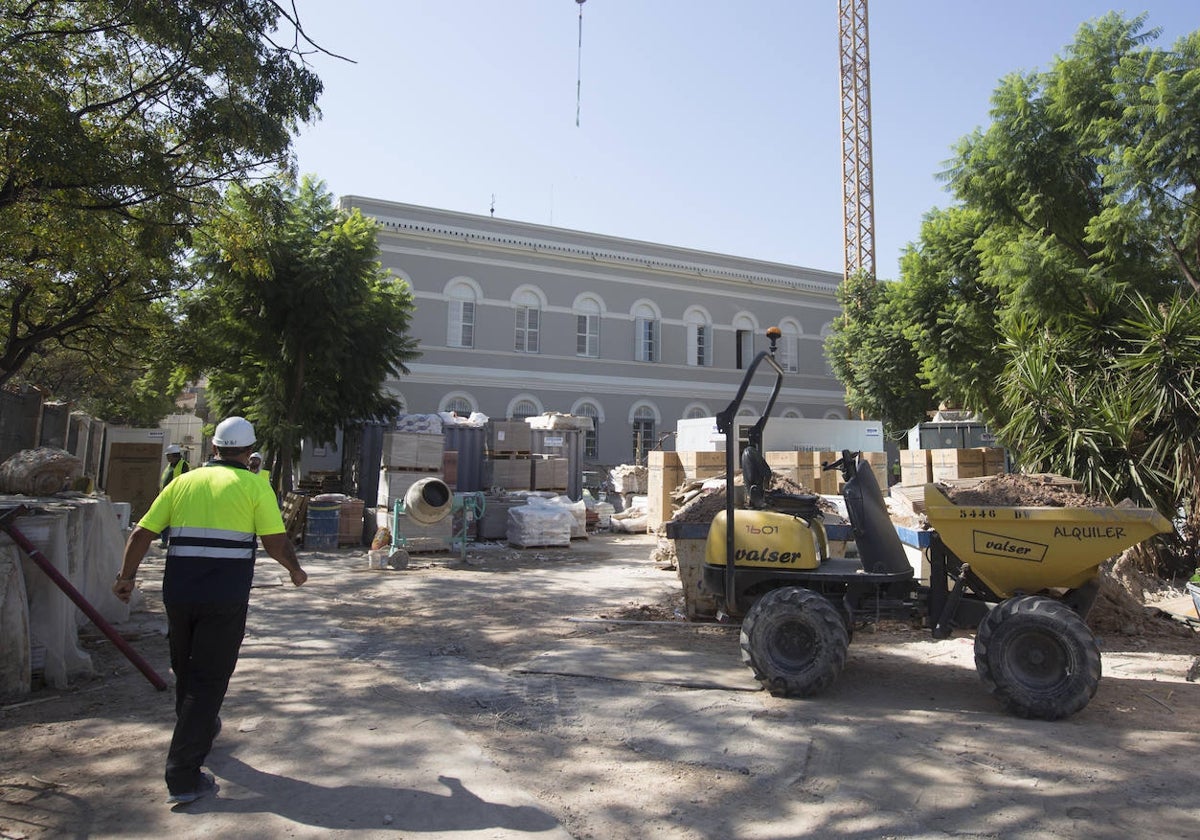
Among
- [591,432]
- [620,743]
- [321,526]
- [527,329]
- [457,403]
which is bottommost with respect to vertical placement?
[620,743]

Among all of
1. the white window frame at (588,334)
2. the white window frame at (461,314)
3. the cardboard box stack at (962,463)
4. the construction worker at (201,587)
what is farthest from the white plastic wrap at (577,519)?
the white window frame at (588,334)

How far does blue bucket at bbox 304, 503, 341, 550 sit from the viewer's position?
46.2ft

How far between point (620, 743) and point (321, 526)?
36.2 ft

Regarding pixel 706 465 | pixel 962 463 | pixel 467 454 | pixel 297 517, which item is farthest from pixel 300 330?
pixel 962 463

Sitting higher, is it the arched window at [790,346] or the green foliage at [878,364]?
the arched window at [790,346]

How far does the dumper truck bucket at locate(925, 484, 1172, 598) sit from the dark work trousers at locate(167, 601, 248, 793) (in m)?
4.45

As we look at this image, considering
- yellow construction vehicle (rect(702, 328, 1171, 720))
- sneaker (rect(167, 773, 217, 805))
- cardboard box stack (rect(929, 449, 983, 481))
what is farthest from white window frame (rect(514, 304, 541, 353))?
sneaker (rect(167, 773, 217, 805))

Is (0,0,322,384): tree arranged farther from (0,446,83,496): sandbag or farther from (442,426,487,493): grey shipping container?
(442,426,487,493): grey shipping container

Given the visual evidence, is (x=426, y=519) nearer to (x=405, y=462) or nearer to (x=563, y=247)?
(x=405, y=462)

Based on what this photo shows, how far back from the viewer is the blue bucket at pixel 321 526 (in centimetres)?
1407

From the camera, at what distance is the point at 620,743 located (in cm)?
451

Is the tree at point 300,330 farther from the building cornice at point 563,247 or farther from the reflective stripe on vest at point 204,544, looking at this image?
the reflective stripe on vest at point 204,544

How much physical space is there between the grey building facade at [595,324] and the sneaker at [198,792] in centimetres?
2253

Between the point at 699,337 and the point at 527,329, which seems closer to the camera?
the point at 527,329
